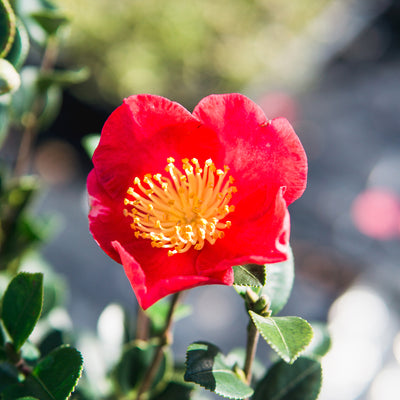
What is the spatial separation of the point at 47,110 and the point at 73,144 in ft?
5.31

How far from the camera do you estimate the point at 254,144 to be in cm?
49

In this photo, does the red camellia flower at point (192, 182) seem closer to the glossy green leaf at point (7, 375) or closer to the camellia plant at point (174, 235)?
the camellia plant at point (174, 235)

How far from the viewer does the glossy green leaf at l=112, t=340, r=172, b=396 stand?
61 cm

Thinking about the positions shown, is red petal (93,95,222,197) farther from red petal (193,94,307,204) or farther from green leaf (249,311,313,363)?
green leaf (249,311,313,363)

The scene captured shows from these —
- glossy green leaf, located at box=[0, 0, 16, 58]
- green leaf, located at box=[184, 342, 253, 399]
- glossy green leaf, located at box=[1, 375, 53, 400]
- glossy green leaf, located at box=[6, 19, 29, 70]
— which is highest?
glossy green leaf, located at box=[0, 0, 16, 58]

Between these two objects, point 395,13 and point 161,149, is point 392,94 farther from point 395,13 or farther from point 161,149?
point 161,149

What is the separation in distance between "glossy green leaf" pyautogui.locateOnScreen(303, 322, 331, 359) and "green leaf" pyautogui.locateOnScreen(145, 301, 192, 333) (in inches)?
6.5

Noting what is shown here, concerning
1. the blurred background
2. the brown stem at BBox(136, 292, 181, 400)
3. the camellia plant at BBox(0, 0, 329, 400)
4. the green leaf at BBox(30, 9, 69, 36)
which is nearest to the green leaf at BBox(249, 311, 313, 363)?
the camellia plant at BBox(0, 0, 329, 400)

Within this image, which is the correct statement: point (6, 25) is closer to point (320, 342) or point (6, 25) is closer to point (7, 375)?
point (7, 375)

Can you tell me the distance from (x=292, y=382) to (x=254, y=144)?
262mm

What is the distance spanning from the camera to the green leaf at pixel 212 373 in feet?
1.33

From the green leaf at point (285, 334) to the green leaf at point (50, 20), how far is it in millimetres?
483

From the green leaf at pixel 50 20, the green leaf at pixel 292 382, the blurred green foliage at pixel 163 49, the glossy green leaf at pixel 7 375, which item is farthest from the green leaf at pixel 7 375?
the blurred green foliage at pixel 163 49

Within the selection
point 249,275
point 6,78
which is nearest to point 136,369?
point 249,275
